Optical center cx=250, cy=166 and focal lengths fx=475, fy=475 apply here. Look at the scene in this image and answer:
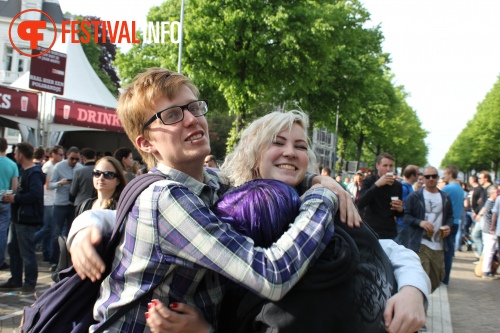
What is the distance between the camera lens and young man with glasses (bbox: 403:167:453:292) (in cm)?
654

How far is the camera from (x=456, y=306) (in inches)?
295

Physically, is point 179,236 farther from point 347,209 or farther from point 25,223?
point 25,223

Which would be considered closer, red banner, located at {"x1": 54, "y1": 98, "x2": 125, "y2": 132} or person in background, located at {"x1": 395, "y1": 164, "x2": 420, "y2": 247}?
person in background, located at {"x1": 395, "y1": 164, "x2": 420, "y2": 247}

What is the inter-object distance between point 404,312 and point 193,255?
658 millimetres

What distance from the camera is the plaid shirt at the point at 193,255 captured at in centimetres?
135

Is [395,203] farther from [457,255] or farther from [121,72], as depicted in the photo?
[121,72]

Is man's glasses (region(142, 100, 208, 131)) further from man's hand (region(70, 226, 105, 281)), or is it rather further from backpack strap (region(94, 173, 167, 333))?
man's hand (region(70, 226, 105, 281))

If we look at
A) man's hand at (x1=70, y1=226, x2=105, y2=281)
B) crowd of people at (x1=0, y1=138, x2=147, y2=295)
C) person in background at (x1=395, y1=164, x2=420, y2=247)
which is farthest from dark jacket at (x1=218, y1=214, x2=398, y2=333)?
person in background at (x1=395, y1=164, x2=420, y2=247)

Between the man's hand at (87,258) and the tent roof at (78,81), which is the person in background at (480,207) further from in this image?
the tent roof at (78,81)

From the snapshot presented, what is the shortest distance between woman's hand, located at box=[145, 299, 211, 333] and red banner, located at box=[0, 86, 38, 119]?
48.3ft

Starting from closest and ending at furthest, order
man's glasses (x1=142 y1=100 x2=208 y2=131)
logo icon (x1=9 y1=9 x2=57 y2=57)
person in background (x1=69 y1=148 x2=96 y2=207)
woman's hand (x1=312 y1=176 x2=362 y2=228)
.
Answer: woman's hand (x1=312 y1=176 x2=362 y2=228)
man's glasses (x1=142 y1=100 x2=208 y2=131)
person in background (x1=69 y1=148 x2=96 y2=207)
logo icon (x1=9 y1=9 x2=57 y2=57)

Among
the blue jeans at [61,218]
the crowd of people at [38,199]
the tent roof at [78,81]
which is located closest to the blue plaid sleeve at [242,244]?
the crowd of people at [38,199]

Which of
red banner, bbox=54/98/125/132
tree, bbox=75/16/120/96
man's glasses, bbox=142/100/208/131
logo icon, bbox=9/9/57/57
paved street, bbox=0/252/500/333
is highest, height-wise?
tree, bbox=75/16/120/96

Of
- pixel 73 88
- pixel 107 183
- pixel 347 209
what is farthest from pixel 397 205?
pixel 73 88
